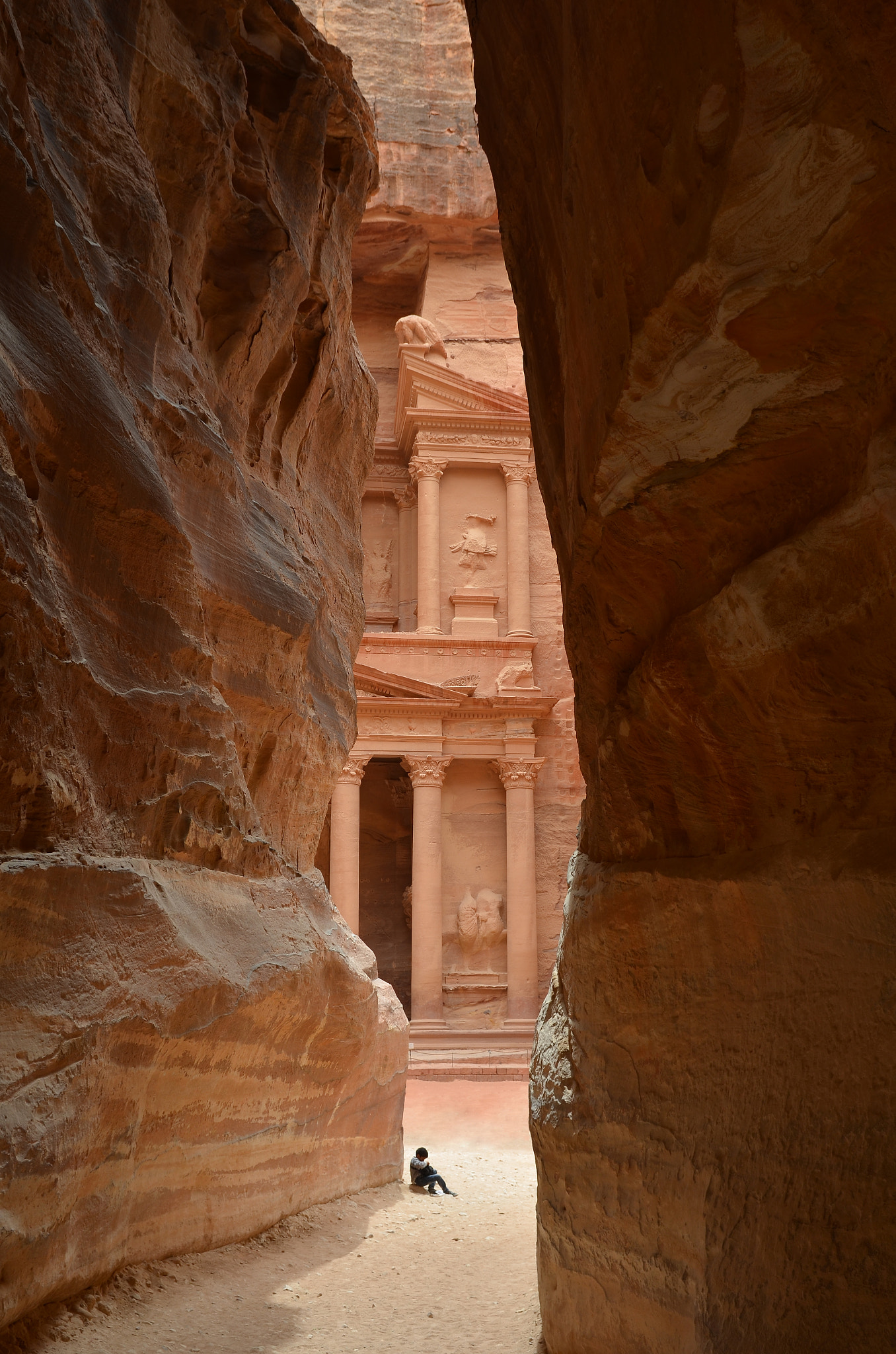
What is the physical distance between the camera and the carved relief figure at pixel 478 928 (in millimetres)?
19344

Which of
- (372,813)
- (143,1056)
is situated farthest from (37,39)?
(372,813)

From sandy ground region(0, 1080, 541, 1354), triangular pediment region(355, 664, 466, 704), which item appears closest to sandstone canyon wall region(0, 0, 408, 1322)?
sandy ground region(0, 1080, 541, 1354)

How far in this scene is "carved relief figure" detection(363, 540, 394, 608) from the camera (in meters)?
24.1

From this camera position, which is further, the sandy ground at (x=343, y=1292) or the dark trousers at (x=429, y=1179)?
the dark trousers at (x=429, y=1179)

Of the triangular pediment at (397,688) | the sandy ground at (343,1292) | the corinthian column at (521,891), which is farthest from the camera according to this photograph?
the triangular pediment at (397,688)

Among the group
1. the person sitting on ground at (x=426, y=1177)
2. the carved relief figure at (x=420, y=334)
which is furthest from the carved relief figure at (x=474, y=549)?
the person sitting on ground at (x=426, y=1177)

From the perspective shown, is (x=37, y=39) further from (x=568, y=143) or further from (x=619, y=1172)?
(x=619, y=1172)

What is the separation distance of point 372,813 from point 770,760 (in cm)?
2070

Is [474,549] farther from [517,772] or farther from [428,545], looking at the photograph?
[517,772]

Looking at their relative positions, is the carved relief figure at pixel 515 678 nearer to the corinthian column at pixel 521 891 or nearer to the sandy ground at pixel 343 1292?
the corinthian column at pixel 521 891

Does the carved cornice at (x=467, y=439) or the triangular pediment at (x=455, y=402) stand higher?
the triangular pediment at (x=455, y=402)

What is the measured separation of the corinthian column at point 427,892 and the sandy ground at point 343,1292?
32.9 feet

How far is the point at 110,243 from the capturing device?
5.41m

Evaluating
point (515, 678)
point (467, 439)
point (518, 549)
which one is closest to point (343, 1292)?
point (515, 678)
